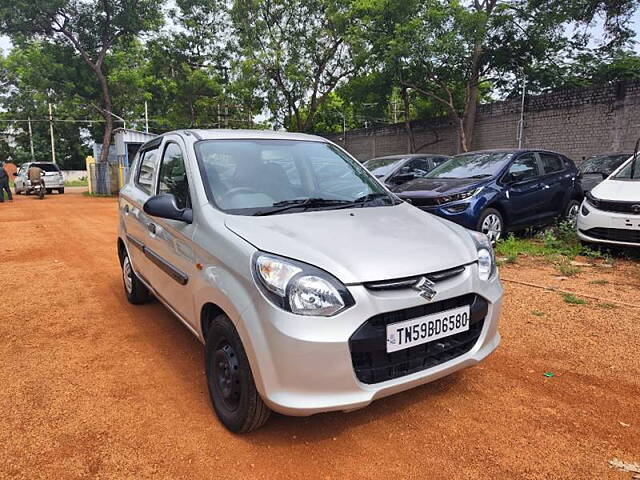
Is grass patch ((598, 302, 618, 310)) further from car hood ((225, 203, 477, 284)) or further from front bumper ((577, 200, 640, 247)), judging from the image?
car hood ((225, 203, 477, 284))

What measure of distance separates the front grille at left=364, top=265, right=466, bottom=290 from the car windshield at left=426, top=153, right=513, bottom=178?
493 cm

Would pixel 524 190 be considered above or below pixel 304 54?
below

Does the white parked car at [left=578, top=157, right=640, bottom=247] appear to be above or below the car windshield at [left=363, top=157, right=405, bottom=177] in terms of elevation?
below

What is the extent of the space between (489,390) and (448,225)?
106 centimetres

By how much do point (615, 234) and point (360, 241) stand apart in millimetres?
5129

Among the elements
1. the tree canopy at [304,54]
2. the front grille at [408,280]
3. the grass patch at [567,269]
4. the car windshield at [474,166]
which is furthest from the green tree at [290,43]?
the front grille at [408,280]

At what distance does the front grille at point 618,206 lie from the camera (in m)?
5.53

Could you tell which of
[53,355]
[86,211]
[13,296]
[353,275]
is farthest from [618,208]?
[86,211]

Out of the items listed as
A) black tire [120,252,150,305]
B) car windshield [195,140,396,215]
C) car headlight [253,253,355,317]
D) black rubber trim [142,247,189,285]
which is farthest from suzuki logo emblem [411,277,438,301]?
black tire [120,252,150,305]

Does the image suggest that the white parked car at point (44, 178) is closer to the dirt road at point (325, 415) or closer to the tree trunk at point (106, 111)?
the tree trunk at point (106, 111)

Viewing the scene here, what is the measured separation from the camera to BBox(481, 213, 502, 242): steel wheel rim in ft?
20.9

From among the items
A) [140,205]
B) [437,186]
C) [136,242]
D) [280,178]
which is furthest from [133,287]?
[437,186]

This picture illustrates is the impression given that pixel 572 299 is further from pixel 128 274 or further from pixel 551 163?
pixel 128 274

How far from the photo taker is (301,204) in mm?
2730
